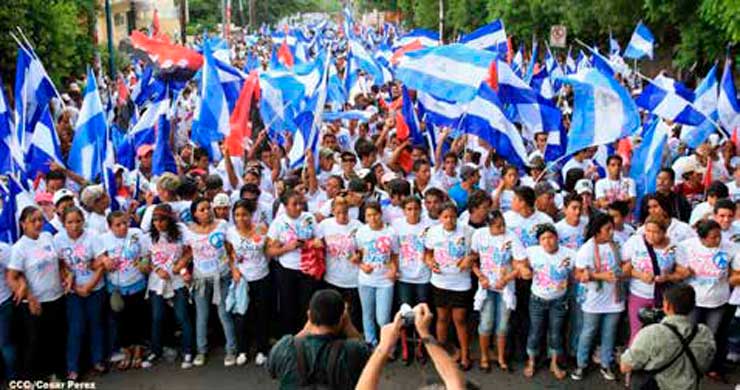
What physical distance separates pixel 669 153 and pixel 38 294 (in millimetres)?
7548

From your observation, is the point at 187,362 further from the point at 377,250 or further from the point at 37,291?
the point at 377,250

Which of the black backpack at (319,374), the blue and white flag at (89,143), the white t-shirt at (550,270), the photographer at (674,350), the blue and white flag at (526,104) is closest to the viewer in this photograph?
the black backpack at (319,374)

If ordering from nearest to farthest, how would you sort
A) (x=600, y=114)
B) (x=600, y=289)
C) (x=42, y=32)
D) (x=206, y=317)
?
(x=600, y=289) < (x=206, y=317) < (x=600, y=114) < (x=42, y=32)

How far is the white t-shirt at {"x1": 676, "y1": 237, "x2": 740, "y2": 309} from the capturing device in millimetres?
5781

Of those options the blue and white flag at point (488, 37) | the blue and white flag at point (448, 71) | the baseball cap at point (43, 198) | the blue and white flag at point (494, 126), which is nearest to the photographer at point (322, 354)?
the baseball cap at point (43, 198)

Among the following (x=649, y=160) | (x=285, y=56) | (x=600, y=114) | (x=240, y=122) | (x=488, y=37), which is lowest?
(x=649, y=160)

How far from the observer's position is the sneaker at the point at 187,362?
6531 millimetres

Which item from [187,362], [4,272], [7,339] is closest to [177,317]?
[187,362]

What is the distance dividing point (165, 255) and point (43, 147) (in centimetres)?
218

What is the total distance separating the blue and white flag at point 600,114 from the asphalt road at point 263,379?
2.29m

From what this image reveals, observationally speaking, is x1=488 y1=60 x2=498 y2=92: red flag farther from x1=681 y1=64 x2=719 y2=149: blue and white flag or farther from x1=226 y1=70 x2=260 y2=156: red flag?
x1=226 y1=70 x2=260 y2=156: red flag

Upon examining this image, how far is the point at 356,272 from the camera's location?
6.57 metres

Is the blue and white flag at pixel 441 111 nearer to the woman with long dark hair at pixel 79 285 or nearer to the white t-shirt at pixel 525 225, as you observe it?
the white t-shirt at pixel 525 225

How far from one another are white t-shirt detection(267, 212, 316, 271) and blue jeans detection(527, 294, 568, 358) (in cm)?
194
